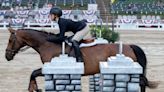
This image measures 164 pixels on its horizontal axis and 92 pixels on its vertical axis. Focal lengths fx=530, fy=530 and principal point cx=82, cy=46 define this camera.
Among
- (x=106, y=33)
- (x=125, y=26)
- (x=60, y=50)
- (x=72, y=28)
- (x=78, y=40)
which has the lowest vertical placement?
(x=125, y=26)

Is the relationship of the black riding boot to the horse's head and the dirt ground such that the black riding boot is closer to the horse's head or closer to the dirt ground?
the horse's head

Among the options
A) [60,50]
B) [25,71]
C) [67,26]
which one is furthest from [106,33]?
[67,26]

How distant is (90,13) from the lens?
157 feet

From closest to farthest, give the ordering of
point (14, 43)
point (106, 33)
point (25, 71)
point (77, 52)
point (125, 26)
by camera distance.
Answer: point (77, 52) → point (14, 43) → point (25, 71) → point (106, 33) → point (125, 26)

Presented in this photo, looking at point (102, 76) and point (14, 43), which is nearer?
point (102, 76)

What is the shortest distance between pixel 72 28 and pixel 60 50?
0.48 m

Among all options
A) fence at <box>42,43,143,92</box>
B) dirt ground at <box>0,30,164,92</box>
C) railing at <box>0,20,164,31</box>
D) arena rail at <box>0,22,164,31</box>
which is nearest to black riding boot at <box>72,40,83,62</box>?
fence at <box>42,43,143,92</box>

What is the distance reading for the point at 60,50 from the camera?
32.9 ft

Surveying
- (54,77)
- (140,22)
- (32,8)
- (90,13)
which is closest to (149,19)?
(140,22)

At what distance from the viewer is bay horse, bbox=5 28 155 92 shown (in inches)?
390

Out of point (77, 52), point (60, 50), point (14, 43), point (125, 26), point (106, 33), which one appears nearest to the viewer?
point (77, 52)

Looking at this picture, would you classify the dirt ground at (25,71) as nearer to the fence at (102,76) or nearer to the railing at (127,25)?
the fence at (102,76)

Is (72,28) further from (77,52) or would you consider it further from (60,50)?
(77,52)

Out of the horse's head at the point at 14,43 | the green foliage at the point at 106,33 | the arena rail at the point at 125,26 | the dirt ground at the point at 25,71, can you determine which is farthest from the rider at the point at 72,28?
the arena rail at the point at 125,26
